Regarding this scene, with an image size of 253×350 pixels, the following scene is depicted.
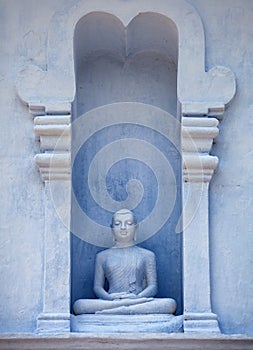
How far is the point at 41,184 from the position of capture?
34.3 ft

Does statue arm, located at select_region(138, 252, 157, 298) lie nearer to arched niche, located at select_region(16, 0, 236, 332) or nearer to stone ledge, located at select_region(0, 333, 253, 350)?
arched niche, located at select_region(16, 0, 236, 332)

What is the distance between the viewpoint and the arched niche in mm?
10203

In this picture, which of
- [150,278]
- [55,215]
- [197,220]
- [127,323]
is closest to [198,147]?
[197,220]

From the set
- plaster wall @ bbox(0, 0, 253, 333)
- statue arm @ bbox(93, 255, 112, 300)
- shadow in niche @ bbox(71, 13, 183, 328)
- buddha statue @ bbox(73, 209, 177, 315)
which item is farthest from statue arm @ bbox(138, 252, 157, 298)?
plaster wall @ bbox(0, 0, 253, 333)

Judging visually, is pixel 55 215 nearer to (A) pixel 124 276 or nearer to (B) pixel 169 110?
(A) pixel 124 276

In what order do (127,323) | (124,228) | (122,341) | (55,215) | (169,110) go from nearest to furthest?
(122,341) < (127,323) < (55,215) < (124,228) < (169,110)

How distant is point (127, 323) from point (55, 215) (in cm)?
92

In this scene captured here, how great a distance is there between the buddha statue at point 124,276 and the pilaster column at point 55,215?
191 mm

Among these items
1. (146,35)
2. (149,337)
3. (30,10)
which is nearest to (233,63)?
(146,35)

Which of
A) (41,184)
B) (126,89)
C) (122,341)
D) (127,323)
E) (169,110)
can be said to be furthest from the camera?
(126,89)

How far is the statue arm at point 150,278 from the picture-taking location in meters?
10.4

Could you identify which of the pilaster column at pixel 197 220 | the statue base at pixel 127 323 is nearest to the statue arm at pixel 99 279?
the statue base at pixel 127 323

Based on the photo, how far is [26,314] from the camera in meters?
10.1

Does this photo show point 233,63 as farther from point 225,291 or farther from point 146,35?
point 225,291
